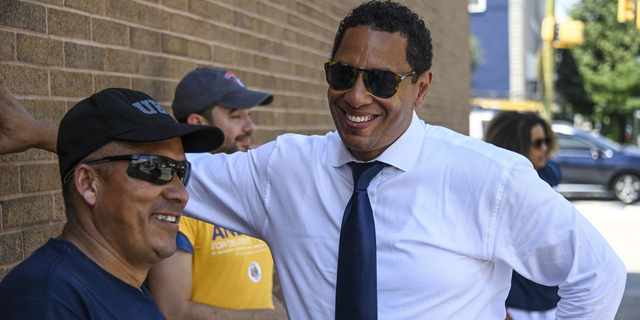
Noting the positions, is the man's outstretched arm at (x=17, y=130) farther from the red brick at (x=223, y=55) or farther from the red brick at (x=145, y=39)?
the red brick at (x=223, y=55)

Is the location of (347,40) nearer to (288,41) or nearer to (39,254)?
(39,254)

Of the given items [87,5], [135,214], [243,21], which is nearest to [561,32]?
[243,21]

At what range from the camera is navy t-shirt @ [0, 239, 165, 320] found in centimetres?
146

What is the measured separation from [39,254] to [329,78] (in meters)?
1.14

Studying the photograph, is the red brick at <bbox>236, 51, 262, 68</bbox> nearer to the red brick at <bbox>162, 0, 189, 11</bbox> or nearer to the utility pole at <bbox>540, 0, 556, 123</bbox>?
the red brick at <bbox>162, 0, 189, 11</bbox>

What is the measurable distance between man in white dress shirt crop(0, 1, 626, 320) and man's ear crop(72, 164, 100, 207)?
0.74 metres

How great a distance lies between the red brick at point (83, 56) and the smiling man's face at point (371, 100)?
1269 millimetres

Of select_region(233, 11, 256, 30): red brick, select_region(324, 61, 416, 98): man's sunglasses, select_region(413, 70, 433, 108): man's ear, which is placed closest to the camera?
select_region(324, 61, 416, 98): man's sunglasses

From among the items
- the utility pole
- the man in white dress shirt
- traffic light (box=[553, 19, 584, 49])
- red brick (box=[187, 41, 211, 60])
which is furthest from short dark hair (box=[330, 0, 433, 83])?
traffic light (box=[553, 19, 584, 49])

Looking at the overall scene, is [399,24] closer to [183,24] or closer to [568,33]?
[183,24]

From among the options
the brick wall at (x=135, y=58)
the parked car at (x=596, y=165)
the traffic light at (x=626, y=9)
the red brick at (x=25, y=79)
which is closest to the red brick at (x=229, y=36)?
the brick wall at (x=135, y=58)

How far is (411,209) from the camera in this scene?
7.06ft

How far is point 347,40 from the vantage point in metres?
2.27

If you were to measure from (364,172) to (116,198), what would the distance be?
849 millimetres
